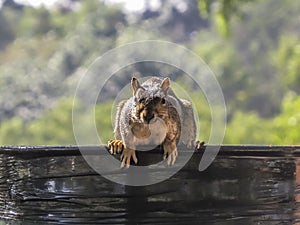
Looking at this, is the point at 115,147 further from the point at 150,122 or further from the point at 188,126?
the point at 188,126

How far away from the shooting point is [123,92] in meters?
1.22

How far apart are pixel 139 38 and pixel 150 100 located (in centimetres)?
524

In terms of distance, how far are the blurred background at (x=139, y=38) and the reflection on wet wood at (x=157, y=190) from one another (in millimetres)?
3439

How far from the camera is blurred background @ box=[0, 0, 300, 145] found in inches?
352

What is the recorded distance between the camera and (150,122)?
1.04 metres

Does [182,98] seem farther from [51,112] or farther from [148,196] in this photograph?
[51,112]

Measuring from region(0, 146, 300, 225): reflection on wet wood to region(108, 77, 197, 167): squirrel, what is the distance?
25 millimetres

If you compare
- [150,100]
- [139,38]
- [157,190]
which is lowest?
[157,190]

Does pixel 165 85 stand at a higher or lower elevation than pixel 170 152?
higher

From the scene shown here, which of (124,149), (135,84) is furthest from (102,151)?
(135,84)

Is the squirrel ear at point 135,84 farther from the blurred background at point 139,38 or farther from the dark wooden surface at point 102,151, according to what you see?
the blurred background at point 139,38

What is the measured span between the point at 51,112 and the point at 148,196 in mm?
8157

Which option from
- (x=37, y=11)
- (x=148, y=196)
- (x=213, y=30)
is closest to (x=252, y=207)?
(x=148, y=196)

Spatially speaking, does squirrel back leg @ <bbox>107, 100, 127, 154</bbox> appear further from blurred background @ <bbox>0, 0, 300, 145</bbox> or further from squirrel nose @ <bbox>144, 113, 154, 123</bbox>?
blurred background @ <bbox>0, 0, 300, 145</bbox>
